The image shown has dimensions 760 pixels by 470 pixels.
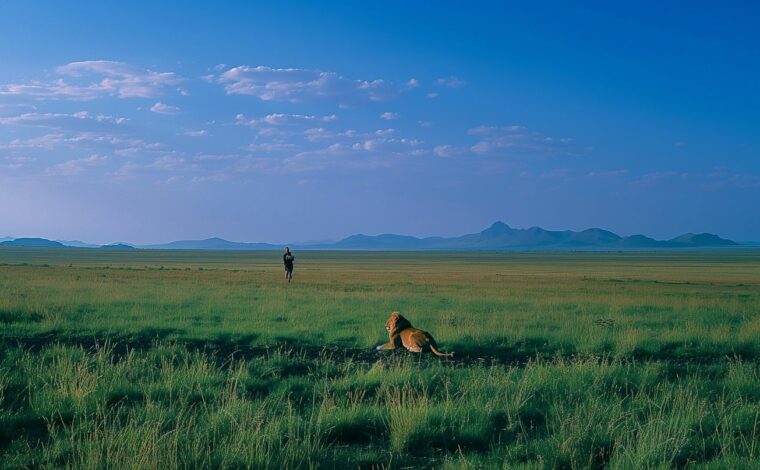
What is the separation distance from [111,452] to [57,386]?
3.31m

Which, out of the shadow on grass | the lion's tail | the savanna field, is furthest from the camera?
the shadow on grass

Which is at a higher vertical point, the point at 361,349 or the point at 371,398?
the point at 371,398

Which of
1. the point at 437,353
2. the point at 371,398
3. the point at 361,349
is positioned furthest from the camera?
the point at 361,349

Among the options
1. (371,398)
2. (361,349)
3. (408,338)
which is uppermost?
(408,338)

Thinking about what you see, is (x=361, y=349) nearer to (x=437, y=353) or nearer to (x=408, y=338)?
(x=408, y=338)

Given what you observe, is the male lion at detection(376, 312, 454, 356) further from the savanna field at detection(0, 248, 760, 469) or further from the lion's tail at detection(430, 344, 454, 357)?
the savanna field at detection(0, 248, 760, 469)

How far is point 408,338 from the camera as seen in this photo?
11938 mm

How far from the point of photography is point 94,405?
7.55m

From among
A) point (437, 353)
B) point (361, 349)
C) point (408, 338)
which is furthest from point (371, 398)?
point (361, 349)

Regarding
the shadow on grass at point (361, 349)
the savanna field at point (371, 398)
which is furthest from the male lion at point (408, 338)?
the savanna field at point (371, 398)

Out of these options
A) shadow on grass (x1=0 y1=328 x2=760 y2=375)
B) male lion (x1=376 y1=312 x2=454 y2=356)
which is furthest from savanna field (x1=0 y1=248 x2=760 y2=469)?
male lion (x1=376 y1=312 x2=454 y2=356)

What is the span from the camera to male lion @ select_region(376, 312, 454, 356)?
11.7 m

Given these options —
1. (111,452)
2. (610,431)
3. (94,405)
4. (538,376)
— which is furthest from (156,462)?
(538,376)

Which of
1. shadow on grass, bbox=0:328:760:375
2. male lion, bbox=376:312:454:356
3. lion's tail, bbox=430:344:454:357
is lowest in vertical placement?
shadow on grass, bbox=0:328:760:375
